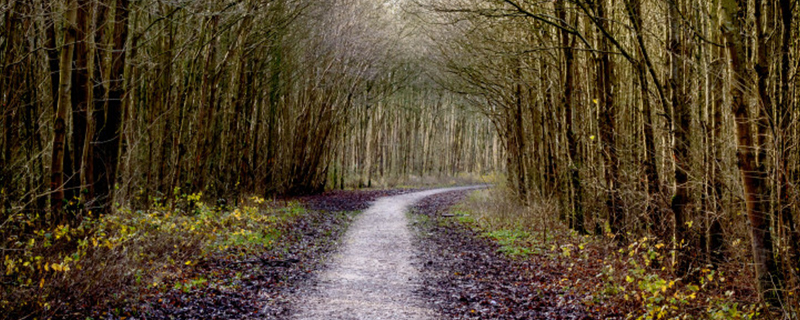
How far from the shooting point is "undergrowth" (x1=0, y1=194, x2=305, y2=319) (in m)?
4.73

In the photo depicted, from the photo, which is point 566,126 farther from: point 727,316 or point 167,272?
point 167,272

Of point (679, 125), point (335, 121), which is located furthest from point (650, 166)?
point (335, 121)

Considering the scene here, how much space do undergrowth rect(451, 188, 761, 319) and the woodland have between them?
0.16 m

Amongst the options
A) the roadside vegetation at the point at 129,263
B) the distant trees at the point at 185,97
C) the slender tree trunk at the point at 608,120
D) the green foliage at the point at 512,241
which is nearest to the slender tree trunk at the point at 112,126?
the distant trees at the point at 185,97

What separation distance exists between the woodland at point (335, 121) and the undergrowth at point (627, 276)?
0.16m

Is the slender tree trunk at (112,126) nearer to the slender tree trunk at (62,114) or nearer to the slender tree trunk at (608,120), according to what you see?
the slender tree trunk at (62,114)

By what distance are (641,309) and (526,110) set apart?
9.43 metres

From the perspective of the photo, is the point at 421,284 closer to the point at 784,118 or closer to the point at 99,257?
the point at 99,257

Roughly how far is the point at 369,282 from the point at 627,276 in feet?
11.3

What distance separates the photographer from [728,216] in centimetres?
633

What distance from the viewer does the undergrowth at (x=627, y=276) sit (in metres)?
5.34

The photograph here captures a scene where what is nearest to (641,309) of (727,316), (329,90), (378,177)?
(727,316)

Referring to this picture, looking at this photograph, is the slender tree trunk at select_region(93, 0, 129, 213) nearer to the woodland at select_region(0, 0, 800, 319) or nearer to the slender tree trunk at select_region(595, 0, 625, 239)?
the woodland at select_region(0, 0, 800, 319)

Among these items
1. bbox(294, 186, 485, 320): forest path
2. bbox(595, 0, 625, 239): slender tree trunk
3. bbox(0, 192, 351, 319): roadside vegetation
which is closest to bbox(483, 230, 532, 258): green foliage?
bbox(595, 0, 625, 239): slender tree trunk
